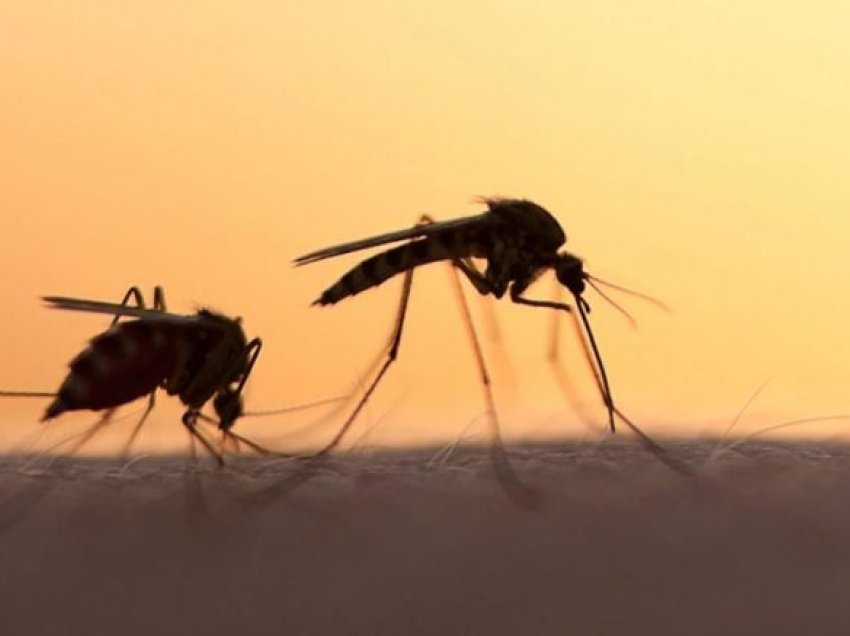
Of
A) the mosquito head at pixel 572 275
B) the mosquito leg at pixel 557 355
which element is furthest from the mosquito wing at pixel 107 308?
the mosquito head at pixel 572 275

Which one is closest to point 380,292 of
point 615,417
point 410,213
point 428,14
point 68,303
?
point 410,213

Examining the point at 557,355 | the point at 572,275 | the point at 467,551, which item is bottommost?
the point at 467,551

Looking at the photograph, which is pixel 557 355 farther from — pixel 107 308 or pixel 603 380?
pixel 107 308

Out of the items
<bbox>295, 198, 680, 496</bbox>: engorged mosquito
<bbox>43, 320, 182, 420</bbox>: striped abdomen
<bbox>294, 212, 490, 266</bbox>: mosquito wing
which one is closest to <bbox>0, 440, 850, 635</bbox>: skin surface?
<bbox>43, 320, 182, 420</bbox>: striped abdomen

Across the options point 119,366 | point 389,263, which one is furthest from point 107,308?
point 389,263

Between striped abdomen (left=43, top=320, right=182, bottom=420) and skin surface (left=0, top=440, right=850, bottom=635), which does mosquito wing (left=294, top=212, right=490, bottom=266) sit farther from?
skin surface (left=0, top=440, right=850, bottom=635)

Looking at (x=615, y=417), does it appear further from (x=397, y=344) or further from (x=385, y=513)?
(x=397, y=344)

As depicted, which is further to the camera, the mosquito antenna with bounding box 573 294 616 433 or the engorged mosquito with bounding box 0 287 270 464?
the engorged mosquito with bounding box 0 287 270 464
